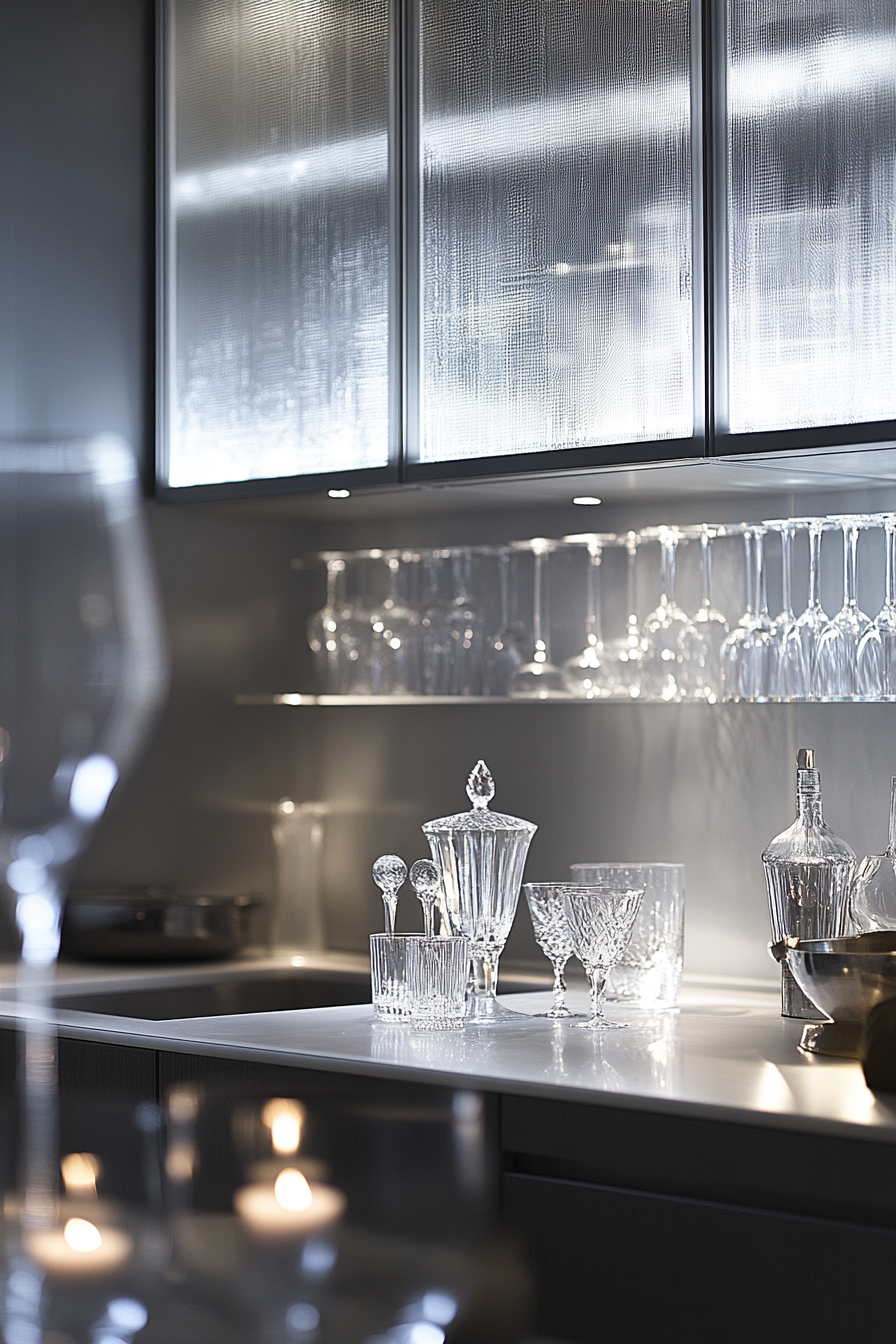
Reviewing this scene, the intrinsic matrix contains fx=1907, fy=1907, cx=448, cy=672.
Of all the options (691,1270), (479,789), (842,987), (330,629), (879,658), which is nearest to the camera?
(691,1270)

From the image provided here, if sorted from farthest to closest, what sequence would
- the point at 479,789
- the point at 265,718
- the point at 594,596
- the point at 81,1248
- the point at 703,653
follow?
the point at 265,718 → the point at 594,596 → the point at 703,653 → the point at 479,789 → the point at 81,1248

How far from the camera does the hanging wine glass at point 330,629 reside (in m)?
3.46

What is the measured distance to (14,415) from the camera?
315cm

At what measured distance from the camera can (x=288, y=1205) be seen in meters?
2.32

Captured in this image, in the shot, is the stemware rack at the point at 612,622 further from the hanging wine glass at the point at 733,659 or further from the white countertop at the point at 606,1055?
the white countertop at the point at 606,1055

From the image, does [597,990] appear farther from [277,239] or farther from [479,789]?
[277,239]

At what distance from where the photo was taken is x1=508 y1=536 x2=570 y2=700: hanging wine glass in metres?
3.21

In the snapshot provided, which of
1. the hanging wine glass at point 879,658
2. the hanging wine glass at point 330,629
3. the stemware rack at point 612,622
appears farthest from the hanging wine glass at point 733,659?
the hanging wine glass at point 330,629

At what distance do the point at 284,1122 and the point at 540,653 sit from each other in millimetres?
1146

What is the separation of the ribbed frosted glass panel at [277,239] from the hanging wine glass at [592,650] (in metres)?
0.40

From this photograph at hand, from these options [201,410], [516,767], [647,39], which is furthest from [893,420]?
[201,410]

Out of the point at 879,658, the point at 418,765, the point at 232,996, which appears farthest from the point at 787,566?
the point at 232,996

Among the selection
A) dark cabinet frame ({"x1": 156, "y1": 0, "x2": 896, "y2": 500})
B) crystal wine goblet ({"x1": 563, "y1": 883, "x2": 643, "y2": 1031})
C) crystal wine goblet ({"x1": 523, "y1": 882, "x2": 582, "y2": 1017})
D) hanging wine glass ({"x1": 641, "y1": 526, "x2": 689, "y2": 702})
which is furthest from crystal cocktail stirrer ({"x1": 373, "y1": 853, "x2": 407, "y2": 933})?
dark cabinet frame ({"x1": 156, "y1": 0, "x2": 896, "y2": 500})

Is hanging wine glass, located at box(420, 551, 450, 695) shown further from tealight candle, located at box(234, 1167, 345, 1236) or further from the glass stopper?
tealight candle, located at box(234, 1167, 345, 1236)
